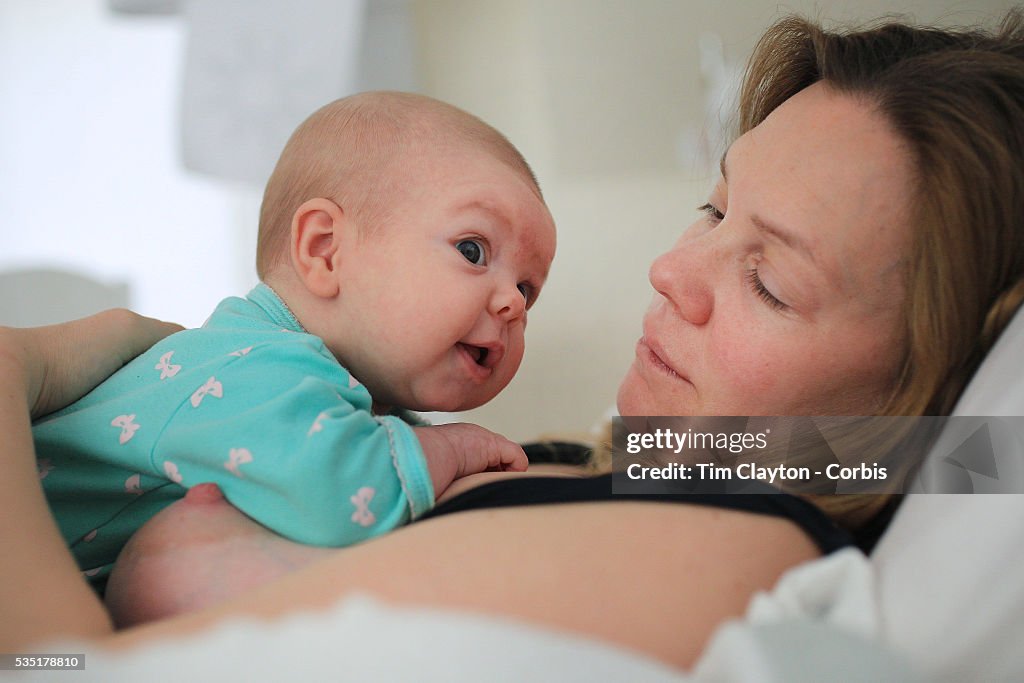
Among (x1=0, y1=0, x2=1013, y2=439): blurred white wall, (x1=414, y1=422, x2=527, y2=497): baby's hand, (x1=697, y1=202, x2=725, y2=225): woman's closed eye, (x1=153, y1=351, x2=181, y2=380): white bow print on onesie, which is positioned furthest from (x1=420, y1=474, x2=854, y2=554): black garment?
(x1=0, y1=0, x2=1013, y2=439): blurred white wall

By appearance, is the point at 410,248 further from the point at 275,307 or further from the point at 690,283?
the point at 690,283

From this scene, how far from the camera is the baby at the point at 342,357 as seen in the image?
890 millimetres

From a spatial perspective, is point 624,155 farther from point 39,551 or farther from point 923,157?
point 39,551

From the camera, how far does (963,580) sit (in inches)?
27.1

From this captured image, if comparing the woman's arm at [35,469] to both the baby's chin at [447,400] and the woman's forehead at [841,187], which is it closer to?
the baby's chin at [447,400]

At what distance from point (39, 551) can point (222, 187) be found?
1.48m

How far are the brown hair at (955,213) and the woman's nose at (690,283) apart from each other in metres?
0.23

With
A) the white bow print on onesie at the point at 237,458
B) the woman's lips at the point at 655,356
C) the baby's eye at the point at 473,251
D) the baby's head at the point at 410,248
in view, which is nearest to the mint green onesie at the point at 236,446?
the white bow print on onesie at the point at 237,458

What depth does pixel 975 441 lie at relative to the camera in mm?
849

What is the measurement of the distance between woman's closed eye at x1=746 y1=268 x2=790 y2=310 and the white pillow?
30 centimetres

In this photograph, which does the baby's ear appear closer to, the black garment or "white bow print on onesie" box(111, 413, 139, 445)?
"white bow print on onesie" box(111, 413, 139, 445)

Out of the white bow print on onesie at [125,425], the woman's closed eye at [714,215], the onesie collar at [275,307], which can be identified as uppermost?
the woman's closed eye at [714,215]

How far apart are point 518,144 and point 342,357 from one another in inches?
46.9

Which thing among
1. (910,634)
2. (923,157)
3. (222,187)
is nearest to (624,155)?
(222,187)
